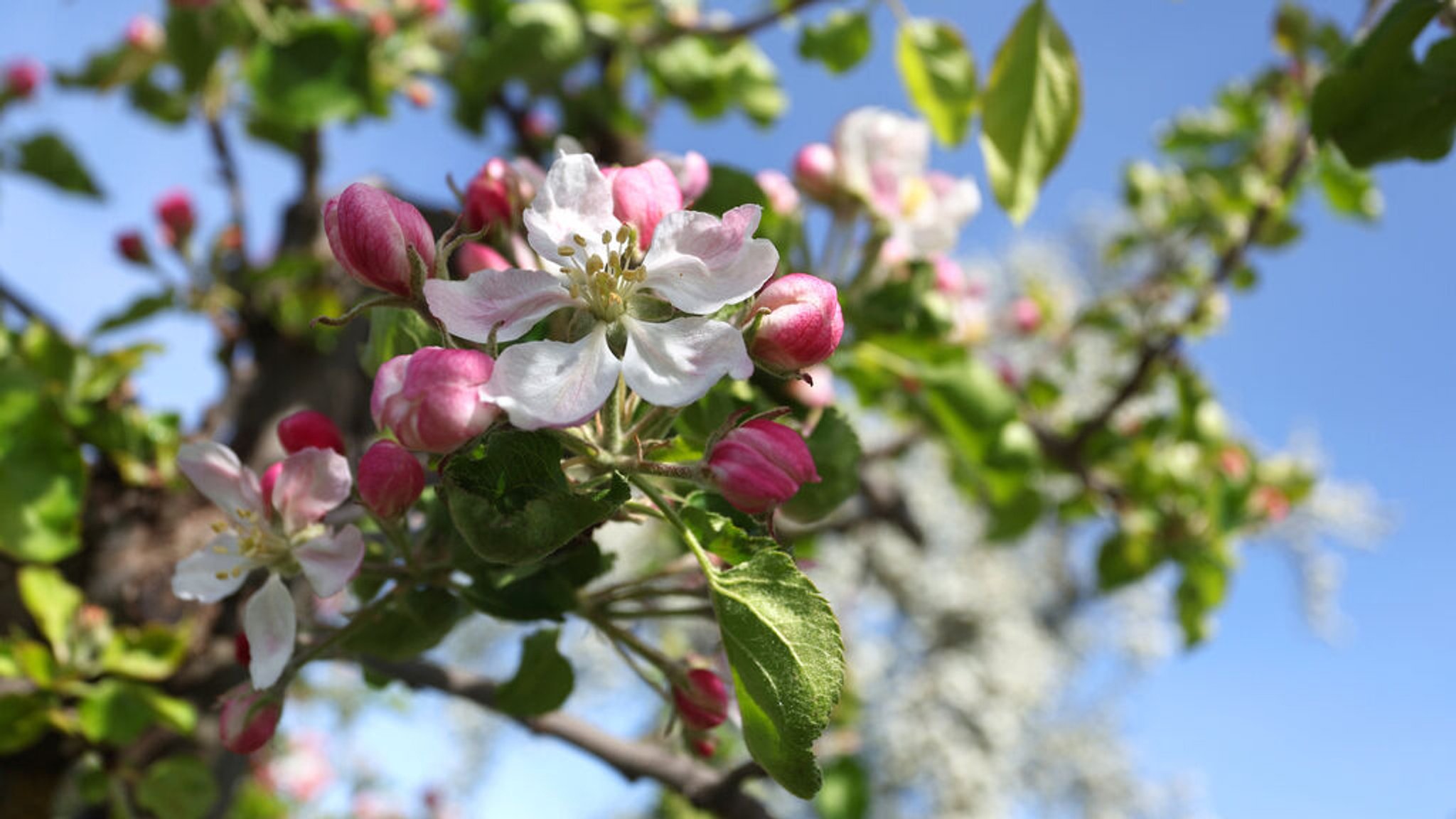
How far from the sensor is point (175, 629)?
1303 millimetres

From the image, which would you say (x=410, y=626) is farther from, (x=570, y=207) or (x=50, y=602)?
(x=50, y=602)

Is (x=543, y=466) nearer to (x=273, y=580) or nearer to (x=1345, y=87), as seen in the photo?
(x=273, y=580)

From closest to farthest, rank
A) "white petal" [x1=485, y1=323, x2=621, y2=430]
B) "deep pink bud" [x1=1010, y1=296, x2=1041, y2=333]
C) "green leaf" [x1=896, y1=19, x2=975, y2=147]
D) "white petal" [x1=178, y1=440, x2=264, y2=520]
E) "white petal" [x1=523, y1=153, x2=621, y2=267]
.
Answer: "white petal" [x1=485, y1=323, x2=621, y2=430]
"white petal" [x1=523, y1=153, x2=621, y2=267]
"white petal" [x1=178, y1=440, x2=264, y2=520]
"green leaf" [x1=896, y1=19, x2=975, y2=147]
"deep pink bud" [x1=1010, y1=296, x2=1041, y2=333]

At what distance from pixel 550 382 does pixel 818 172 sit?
0.77 metres

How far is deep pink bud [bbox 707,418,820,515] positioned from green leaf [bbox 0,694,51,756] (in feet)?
3.16

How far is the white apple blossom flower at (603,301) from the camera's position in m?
0.51

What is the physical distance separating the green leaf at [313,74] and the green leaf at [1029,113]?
1254 mm

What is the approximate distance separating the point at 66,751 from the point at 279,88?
109 centimetres

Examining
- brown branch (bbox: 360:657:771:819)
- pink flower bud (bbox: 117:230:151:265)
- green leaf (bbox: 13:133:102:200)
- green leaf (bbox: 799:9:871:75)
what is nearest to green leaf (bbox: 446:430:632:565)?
brown branch (bbox: 360:657:771:819)

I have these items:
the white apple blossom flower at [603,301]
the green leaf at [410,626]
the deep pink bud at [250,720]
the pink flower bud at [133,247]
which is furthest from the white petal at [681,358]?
the pink flower bud at [133,247]

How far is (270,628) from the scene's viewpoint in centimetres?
64

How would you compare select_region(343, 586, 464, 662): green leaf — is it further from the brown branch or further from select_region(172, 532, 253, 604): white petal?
the brown branch

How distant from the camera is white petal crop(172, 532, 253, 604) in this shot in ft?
2.27

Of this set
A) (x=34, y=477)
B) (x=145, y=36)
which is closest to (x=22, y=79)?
(x=145, y=36)
